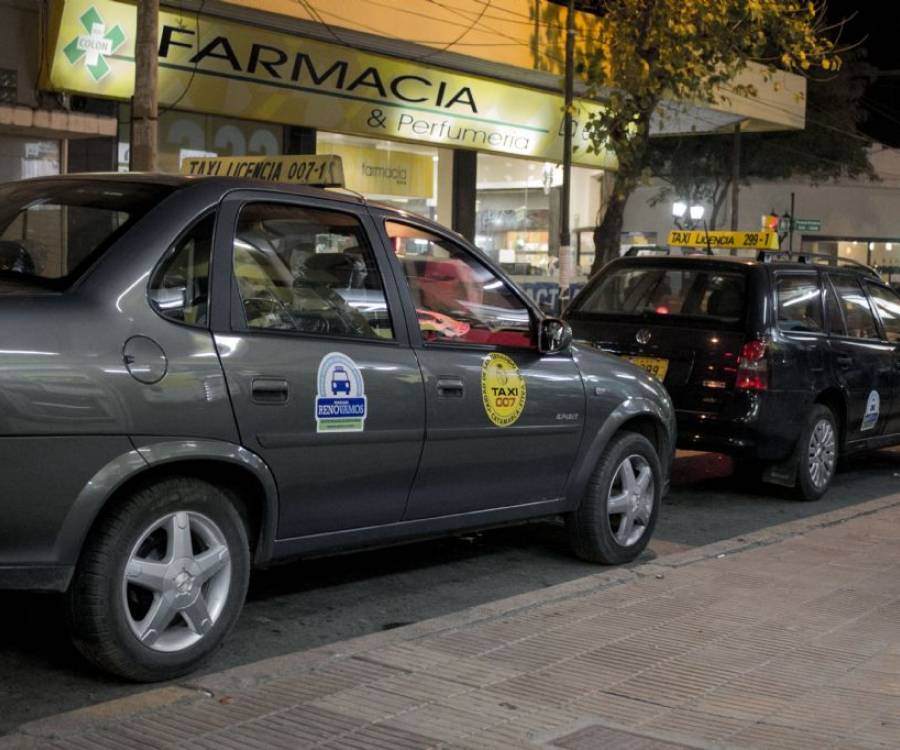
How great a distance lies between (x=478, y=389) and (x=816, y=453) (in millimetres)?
4542

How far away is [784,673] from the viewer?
5.12 metres

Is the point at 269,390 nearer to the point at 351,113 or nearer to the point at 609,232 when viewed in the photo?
the point at 351,113

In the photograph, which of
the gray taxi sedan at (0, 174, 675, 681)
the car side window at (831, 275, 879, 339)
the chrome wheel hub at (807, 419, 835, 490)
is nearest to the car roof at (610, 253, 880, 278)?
the car side window at (831, 275, 879, 339)

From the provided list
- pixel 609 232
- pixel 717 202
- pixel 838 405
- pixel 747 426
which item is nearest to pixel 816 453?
pixel 838 405

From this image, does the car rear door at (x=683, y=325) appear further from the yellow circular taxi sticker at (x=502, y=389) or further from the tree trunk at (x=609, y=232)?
the tree trunk at (x=609, y=232)

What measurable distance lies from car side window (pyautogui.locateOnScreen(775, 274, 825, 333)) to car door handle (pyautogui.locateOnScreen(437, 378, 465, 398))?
3991 mm

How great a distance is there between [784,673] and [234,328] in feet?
8.10

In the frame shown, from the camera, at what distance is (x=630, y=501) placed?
703cm

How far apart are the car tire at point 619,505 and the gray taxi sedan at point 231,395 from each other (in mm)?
301

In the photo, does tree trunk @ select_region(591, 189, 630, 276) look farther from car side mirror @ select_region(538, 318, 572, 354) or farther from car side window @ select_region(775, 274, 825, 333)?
car side mirror @ select_region(538, 318, 572, 354)

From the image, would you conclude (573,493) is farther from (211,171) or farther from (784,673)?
(211,171)

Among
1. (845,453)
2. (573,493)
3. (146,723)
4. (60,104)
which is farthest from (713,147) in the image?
(146,723)

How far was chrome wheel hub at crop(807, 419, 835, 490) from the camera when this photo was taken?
377 inches

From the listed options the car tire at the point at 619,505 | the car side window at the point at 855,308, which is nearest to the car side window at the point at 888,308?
the car side window at the point at 855,308
